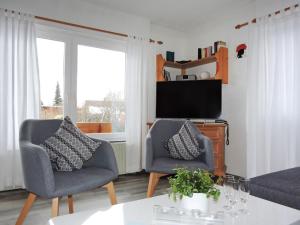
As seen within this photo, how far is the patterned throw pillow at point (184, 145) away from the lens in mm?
2633

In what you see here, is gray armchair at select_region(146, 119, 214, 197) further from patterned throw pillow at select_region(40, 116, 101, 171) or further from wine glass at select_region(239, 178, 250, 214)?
wine glass at select_region(239, 178, 250, 214)

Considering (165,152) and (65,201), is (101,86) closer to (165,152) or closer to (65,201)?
(165,152)

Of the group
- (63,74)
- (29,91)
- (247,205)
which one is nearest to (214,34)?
(63,74)

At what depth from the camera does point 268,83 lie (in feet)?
9.70

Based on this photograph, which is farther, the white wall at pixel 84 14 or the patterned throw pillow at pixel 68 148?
the white wall at pixel 84 14

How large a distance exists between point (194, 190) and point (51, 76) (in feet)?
8.78

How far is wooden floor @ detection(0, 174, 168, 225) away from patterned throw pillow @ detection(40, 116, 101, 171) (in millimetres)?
522

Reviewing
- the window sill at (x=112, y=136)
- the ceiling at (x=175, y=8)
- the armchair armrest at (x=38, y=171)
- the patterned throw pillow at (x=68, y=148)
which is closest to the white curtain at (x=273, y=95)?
the ceiling at (x=175, y=8)

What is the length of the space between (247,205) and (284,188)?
488 mm

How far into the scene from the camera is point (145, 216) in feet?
3.93

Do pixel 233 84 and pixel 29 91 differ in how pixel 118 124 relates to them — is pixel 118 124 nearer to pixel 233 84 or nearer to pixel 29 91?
pixel 29 91

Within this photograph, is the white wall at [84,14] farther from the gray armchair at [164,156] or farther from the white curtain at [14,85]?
the gray armchair at [164,156]

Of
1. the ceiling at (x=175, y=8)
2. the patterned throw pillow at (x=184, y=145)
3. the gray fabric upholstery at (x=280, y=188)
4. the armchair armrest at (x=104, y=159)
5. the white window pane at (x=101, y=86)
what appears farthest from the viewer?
the white window pane at (x=101, y=86)

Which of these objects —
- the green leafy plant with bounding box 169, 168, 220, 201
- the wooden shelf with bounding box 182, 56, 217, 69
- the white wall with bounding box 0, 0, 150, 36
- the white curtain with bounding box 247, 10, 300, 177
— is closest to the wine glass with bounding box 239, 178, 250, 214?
the green leafy plant with bounding box 169, 168, 220, 201
